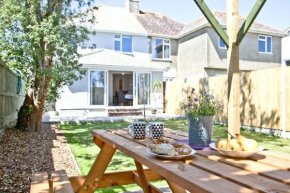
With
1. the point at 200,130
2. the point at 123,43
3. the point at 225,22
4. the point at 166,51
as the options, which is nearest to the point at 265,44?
the point at 225,22

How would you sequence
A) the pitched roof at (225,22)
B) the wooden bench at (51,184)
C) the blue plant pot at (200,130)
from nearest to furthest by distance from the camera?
the blue plant pot at (200,130)
the wooden bench at (51,184)
the pitched roof at (225,22)

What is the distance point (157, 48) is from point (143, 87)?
4.18 metres

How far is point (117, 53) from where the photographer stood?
15641mm

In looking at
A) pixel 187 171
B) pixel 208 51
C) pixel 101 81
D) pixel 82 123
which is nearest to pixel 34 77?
pixel 82 123

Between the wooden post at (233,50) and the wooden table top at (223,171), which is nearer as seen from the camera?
the wooden table top at (223,171)

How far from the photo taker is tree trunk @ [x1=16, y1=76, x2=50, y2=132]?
762cm

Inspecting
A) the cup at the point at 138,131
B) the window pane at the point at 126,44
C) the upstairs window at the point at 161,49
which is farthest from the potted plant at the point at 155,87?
the cup at the point at 138,131

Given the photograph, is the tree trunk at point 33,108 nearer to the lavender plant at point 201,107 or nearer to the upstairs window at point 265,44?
the lavender plant at point 201,107

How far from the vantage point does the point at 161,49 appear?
17547mm

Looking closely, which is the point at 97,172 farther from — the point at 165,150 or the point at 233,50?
the point at 233,50

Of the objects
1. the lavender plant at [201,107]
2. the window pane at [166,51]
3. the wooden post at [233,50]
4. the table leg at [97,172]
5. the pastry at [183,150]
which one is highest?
the window pane at [166,51]

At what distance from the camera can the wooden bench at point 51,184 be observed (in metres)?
2.07

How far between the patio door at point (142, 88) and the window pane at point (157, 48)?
10.2 feet

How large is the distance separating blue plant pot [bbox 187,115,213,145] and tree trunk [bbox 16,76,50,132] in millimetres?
6706
